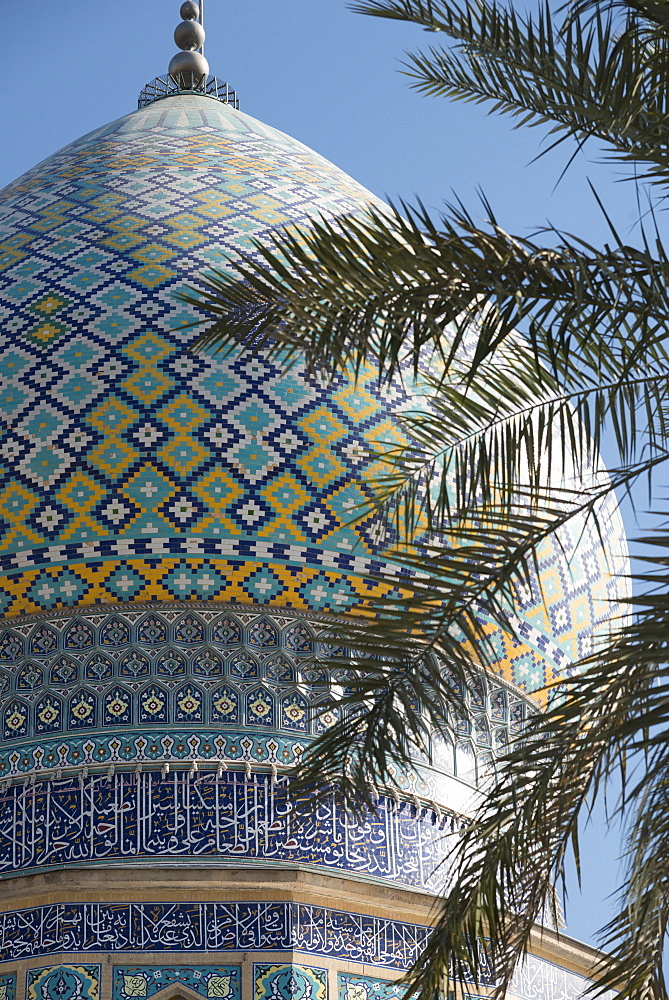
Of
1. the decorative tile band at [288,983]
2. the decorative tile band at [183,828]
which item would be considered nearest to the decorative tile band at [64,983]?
the decorative tile band at [183,828]

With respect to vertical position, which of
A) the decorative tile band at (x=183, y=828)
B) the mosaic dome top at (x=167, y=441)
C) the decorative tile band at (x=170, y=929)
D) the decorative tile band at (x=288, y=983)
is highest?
the mosaic dome top at (x=167, y=441)

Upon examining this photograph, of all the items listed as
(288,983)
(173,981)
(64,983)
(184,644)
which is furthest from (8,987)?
(184,644)

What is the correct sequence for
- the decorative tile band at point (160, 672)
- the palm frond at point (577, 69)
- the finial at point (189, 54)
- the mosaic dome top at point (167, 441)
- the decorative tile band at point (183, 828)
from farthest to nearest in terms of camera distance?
1. the finial at point (189, 54)
2. the mosaic dome top at point (167, 441)
3. the decorative tile band at point (160, 672)
4. the decorative tile band at point (183, 828)
5. the palm frond at point (577, 69)

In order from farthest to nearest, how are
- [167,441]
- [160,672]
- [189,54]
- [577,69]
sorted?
[189,54] → [167,441] → [160,672] → [577,69]

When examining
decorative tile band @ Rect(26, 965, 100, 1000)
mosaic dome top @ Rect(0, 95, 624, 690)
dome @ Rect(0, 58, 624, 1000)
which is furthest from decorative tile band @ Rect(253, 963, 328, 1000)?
mosaic dome top @ Rect(0, 95, 624, 690)

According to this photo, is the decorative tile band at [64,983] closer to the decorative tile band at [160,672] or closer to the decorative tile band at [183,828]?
the decorative tile band at [183,828]

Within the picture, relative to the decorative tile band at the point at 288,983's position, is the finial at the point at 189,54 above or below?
above

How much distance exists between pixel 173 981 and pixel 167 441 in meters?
2.09

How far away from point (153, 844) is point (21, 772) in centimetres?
61

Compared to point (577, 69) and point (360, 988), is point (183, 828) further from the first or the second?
point (577, 69)

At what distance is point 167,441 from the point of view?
738 cm

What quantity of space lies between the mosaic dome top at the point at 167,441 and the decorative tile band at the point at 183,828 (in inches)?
28.5

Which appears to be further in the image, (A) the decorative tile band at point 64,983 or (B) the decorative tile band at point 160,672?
(B) the decorative tile band at point 160,672

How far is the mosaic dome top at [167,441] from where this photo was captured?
23.7 feet
